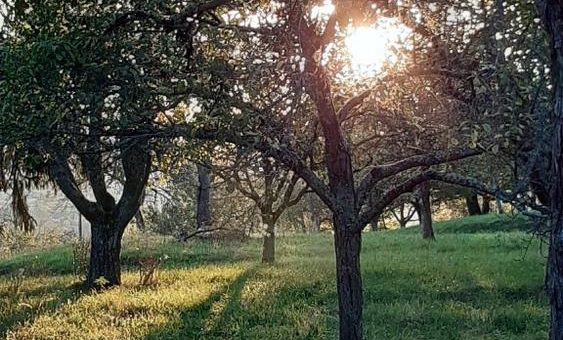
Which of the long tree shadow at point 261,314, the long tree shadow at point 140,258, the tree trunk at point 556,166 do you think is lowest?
the long tree shadow at point 261,314

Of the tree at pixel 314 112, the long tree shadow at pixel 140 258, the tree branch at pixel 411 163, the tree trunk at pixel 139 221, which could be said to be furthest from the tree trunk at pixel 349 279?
the tree trunk at pixel 139 221

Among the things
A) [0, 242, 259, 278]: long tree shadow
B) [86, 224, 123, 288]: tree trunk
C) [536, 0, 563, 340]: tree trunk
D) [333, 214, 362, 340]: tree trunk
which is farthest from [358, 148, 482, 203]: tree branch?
[0, 242, 259, 278]: long tree shadow

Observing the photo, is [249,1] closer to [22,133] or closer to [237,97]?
[237,97]

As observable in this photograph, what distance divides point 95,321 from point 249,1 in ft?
17.9

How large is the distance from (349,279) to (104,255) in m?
7.13

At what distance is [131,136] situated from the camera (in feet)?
21.2

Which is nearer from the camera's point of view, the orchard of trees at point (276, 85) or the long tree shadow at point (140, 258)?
the orchard of trees at point (276, 85)

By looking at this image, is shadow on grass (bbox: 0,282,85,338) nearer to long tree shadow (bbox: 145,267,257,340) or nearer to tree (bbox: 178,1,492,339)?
long tree shadow (bbox: 145,267,257,340)

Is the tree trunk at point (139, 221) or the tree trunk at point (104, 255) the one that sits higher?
the tree trunk at point (139, 221)

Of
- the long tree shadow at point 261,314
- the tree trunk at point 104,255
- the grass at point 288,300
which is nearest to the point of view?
the long tree shadow at point 261,314

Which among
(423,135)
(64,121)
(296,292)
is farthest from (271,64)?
(296,292)

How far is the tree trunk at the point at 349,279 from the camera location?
21.3 ft

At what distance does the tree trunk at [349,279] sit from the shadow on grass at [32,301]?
4830 mm

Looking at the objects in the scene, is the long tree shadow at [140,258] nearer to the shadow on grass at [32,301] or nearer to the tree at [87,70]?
the shadow on grass at [32,301]
